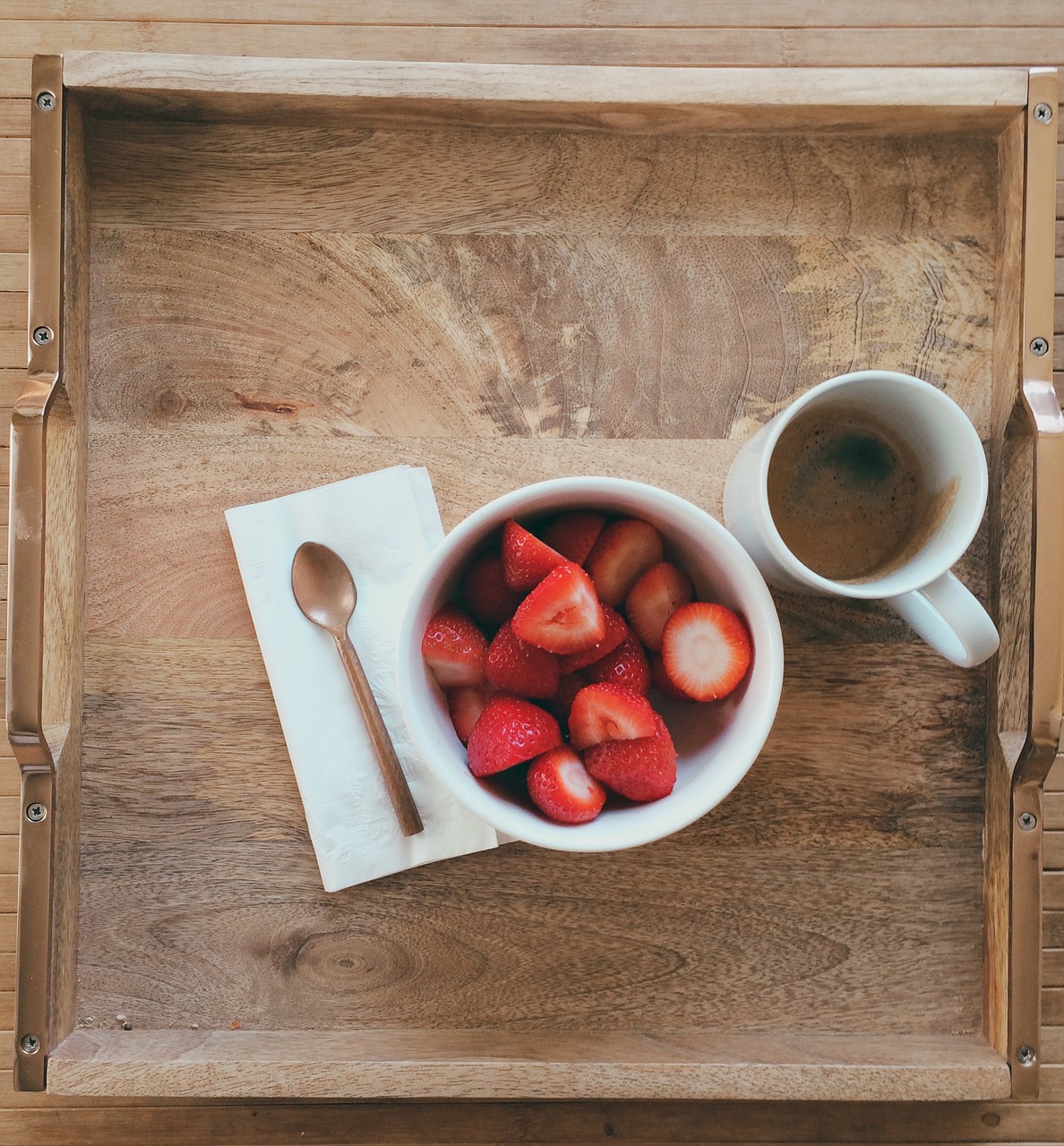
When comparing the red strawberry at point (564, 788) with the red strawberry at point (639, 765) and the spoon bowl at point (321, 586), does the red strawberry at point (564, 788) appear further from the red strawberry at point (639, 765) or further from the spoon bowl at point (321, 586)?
the spoon bowl at point (321, 586)

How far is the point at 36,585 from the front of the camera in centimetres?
64

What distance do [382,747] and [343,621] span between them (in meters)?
0.09

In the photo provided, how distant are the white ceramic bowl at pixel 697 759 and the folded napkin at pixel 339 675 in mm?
104

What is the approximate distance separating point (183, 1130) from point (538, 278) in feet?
2.47

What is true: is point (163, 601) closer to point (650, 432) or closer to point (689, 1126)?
point (650, 432)

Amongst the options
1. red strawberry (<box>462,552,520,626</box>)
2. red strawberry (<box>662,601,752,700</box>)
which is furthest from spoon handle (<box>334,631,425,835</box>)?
red strawberry (<box>662,601,752,700</box>)

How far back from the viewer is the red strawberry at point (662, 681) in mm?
624

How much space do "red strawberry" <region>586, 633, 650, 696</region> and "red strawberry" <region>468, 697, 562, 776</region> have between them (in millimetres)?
44

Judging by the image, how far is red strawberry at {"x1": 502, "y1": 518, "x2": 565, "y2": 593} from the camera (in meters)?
0.59

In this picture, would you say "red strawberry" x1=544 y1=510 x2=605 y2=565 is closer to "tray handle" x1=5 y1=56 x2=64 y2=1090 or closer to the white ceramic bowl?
the white ceramic bowl

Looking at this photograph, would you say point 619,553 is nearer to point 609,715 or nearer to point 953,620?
point 609,715

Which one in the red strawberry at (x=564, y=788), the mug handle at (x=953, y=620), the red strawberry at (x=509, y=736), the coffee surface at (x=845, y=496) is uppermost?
the coffee surface at (x=845, y=496)

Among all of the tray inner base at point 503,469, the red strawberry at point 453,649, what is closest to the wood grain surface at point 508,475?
the tray inner base at point 503,469

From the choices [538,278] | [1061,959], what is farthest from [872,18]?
[1061,959]
